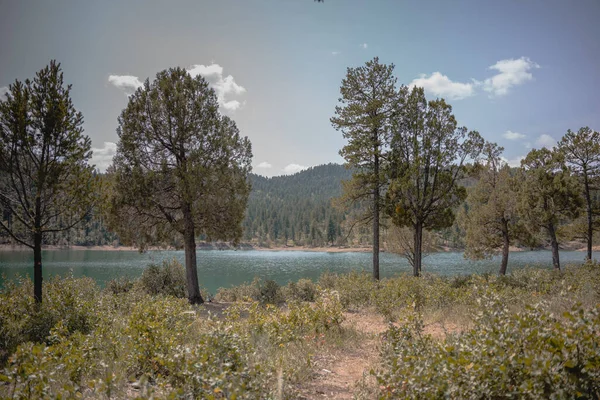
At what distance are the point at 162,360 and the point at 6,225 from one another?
8673 mm

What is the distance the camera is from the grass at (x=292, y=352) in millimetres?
2926

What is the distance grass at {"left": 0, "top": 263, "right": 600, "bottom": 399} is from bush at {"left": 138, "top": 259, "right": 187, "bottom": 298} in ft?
24.6

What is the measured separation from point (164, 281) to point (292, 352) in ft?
44.1

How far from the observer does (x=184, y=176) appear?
13742 mm

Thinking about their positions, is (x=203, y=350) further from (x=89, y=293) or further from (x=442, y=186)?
(x=442, y=186)

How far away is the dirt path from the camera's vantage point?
4.53m

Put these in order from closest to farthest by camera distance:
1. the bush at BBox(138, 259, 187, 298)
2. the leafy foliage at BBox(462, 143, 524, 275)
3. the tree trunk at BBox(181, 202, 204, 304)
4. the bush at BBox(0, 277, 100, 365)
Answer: the bush at BBox(0, 277, 100, 365)
the tree trunk at BBox(181, 202, 204, 304)
the bush at BBox(138, 259, 187, 298)
the leafy foliage at BBox(462, 143, 524, 275)

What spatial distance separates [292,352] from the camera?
19.1ft

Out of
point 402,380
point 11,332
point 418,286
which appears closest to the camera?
point 402,380

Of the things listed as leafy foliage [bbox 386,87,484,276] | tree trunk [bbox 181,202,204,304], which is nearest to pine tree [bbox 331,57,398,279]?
leafy foliage [bbox 386,87,484,276]

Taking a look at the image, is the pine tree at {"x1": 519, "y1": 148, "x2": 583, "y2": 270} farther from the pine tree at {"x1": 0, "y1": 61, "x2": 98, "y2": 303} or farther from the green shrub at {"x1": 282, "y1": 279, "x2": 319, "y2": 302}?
the pine tree at {"x1": 0, "y1": 61, "x2": 98, "y2": 303}

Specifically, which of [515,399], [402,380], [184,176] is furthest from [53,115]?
[515,399]

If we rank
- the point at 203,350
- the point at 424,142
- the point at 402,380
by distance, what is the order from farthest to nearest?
1. the point at 424,142
2. the point at 203,350
3. the point at 402,380

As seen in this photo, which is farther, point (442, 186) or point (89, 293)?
point (442, 186)
